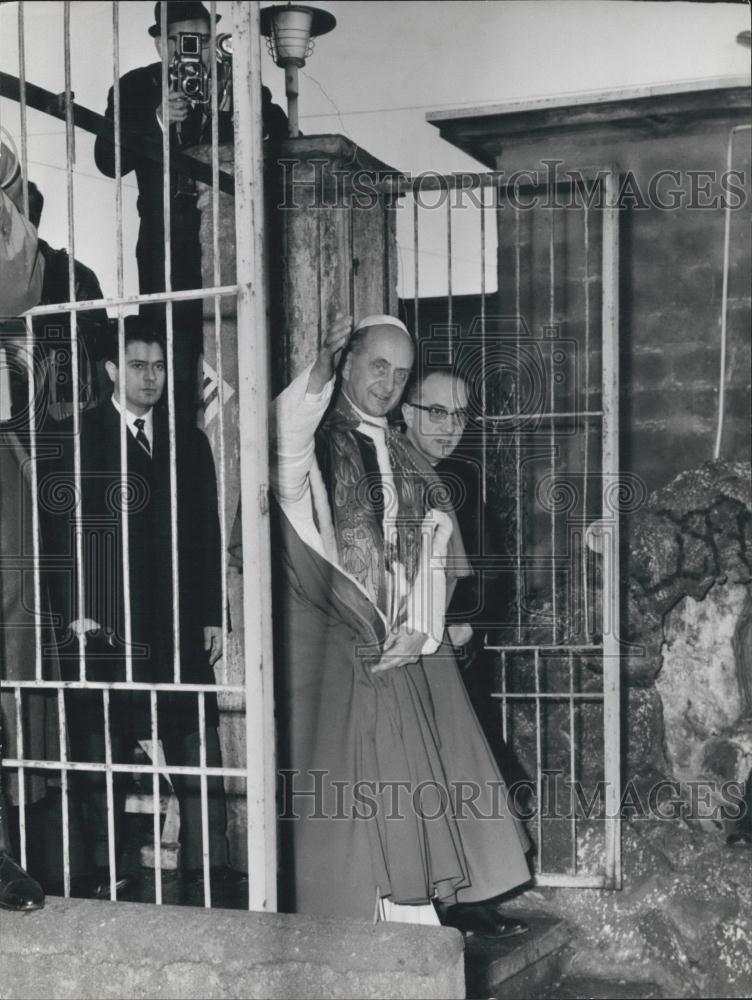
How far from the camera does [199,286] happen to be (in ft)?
13.9

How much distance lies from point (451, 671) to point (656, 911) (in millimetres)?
1214

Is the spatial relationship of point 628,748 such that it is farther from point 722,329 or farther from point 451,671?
point 722,329

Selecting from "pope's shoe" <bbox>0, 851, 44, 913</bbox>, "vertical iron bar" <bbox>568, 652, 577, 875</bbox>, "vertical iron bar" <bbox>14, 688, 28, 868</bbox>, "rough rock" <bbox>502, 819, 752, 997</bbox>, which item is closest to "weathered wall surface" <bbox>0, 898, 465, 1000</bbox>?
"pope's shoe" <bbox>0, 851, 44, 913</bbox>

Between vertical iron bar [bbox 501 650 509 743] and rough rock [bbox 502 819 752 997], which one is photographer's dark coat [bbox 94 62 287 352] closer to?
vertical iron bar [bbox 501 650 509 743]

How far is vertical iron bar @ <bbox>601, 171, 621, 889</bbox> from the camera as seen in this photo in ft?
13.8

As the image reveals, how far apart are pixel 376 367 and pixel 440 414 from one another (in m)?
0.47

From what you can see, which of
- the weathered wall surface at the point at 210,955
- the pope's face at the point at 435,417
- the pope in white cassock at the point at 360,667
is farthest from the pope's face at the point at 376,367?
the weathered wall surface at the point at 210,955

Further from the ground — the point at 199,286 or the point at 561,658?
the point at 199,286

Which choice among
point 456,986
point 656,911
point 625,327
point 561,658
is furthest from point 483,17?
point 656,911

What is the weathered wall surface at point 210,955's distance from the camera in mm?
2898

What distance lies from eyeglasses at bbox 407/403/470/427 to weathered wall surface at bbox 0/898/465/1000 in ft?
5.43

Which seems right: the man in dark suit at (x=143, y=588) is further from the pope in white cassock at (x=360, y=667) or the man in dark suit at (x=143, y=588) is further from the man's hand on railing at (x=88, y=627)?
the pope in white cassock at (x=360, y=667)

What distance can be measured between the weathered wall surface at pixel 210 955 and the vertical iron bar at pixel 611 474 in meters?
1.48

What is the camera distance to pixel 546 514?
4.80 meters
